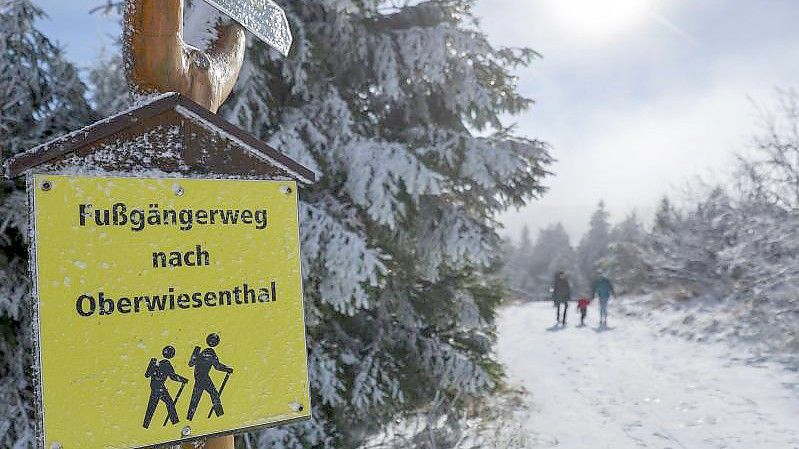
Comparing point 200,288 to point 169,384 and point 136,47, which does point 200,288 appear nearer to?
point 169,384

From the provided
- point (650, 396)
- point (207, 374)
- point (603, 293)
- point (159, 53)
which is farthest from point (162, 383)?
point (603, 293)

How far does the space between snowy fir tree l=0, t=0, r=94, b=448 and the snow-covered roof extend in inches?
112

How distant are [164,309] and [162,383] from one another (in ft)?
0.57

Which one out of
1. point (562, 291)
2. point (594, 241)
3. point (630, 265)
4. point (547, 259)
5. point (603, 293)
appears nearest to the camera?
point (603, 293)

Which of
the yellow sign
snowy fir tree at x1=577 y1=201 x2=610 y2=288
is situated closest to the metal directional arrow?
the yellow sign

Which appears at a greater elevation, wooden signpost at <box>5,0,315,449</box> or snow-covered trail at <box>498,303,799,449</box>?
wooden signpost at <box>5,0,315,449</box>

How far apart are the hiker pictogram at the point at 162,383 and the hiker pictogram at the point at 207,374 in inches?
1.3

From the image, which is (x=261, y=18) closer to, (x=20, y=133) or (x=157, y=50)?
(x=157, y=50)

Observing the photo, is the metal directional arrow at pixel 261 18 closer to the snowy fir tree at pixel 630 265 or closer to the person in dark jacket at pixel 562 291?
the person in dark jacket at pixel 562 291

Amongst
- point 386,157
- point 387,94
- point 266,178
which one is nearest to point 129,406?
point 266,178

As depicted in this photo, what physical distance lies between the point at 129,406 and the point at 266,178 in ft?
2.12

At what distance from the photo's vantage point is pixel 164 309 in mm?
1324

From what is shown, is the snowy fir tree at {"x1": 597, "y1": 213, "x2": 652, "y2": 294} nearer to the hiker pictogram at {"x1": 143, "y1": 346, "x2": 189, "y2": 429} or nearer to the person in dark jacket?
the person in dark jacket

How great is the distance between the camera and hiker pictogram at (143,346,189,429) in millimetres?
1301
